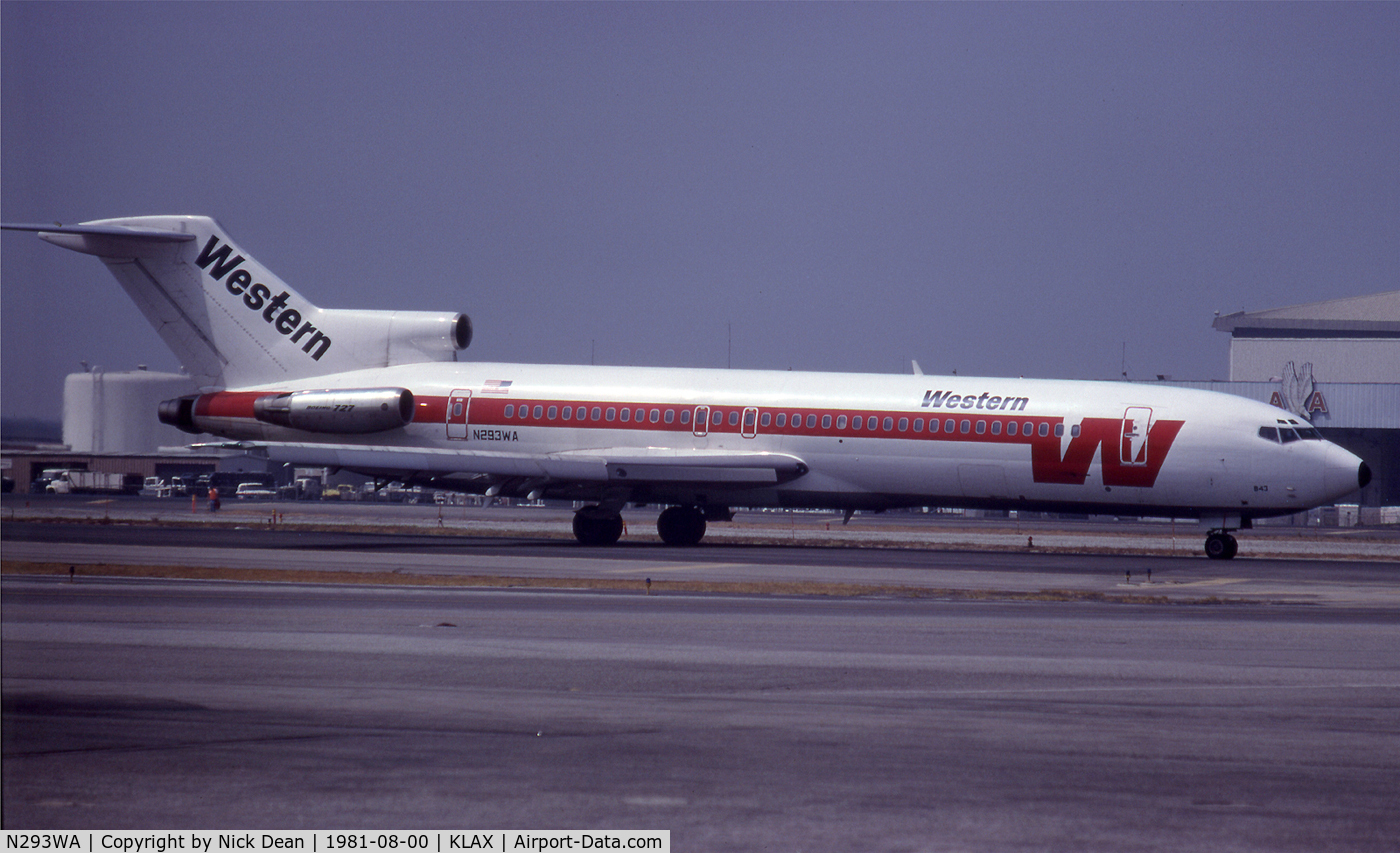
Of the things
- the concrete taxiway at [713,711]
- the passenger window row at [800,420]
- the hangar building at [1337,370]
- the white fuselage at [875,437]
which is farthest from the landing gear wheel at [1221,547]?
the hangar building at [1337,370]

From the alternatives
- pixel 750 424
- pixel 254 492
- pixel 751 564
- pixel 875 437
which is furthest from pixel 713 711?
pixel 254 492

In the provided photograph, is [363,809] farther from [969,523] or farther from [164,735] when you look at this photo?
[969,523]

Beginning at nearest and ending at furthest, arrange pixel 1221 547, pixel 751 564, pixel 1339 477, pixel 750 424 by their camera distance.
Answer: pixel 751 564 < pixel 1339 477 < pixel 1221 547 < pixel 750 424

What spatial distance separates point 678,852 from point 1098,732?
4.74m

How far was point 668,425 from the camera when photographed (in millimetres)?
37219

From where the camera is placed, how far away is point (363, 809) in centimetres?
848

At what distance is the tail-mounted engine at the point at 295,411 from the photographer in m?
37.9

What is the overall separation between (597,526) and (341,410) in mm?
7497

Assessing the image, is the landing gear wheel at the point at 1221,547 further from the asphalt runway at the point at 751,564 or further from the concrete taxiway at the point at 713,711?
the concrete taxiway at the point at 713,711

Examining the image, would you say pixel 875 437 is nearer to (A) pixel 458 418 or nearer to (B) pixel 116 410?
(A) pixel 458 418

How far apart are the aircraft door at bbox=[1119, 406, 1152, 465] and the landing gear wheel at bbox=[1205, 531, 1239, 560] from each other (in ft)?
9.08

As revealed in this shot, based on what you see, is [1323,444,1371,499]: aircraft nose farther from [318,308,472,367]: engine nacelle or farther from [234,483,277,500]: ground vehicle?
[234,483,277,500]: ground vehicle

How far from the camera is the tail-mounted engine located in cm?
3794

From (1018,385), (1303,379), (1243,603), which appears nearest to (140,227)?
(1018,385)
